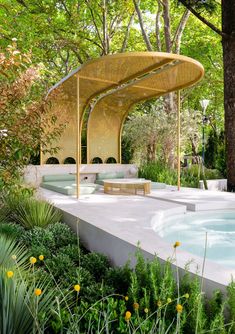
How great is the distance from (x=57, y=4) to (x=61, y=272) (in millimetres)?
15035

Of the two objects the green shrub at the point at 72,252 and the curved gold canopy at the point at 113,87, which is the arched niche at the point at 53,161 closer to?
the curved gold canopy at the point at 113,87

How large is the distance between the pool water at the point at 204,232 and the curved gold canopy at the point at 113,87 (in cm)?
290

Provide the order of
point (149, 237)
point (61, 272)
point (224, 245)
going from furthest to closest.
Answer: point (224, 245), point (149, 237), point (61, 272)

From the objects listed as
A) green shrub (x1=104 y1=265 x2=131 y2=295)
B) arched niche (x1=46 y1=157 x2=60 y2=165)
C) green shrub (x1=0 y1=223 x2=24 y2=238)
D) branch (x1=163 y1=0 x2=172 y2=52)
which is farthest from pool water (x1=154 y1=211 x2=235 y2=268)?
branch (x1=163 y1=0 x2=172 y2=52)

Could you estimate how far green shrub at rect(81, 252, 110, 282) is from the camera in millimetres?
4453

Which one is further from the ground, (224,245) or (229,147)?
(229,147)

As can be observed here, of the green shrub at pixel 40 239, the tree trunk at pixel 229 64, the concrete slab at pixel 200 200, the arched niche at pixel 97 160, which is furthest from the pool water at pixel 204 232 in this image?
the arched niche at pixel 97 160

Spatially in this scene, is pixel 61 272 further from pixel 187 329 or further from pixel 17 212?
pixel 17 212

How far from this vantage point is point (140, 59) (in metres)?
7.55

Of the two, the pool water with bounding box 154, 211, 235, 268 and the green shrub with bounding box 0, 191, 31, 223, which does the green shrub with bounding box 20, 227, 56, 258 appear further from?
the pool water with bounding box 154, 211, 235, 268

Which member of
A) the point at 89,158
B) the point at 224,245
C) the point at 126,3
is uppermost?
the point at 126,3

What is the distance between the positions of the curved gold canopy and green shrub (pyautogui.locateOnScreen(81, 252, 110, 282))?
3.36m

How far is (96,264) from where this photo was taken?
4535 mm

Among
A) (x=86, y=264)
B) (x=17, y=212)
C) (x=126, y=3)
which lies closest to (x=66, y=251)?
(x=86, y=264)
